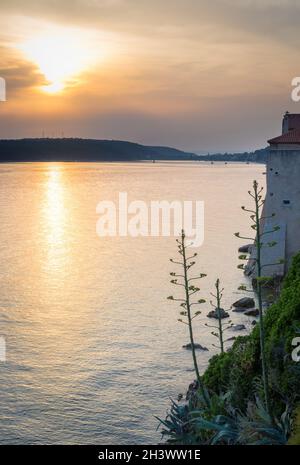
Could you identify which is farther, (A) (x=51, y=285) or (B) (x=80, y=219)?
(B) (x=80, y=219)

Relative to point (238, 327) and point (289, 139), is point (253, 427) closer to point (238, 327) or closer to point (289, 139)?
point (238, 327)

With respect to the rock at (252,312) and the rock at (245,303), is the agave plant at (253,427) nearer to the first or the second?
the rock at (252,312)

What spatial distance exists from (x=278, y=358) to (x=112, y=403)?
11.8m

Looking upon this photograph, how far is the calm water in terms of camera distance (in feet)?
80.7

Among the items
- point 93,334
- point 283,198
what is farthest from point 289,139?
point 93,334

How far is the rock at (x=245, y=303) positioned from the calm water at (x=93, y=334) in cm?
204

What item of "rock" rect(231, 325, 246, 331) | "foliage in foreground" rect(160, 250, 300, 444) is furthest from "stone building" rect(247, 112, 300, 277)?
"foliage in foreground" rect(160, 250, 300, 444)

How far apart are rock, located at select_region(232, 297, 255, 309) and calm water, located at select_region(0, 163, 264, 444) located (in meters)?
2.04

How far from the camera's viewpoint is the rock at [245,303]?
4012 cm

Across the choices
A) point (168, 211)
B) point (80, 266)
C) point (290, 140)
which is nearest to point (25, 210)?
point (168, 211)

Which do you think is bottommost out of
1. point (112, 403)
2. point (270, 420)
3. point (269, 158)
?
point (112, 403)

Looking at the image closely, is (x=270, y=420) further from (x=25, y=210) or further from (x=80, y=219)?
(x=25, y=210)

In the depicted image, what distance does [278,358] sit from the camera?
15.8 meters

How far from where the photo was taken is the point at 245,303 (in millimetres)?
40344
